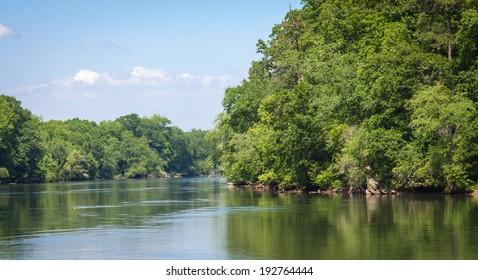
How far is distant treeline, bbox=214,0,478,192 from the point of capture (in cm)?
6041

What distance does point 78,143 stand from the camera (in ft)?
639

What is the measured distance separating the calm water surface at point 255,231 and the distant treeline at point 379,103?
15.7 ft

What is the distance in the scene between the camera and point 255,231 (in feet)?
126

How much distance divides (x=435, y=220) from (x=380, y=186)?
25901mm

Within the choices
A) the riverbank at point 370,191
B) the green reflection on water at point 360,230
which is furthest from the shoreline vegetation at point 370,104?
the green reflection on water at point 360,230

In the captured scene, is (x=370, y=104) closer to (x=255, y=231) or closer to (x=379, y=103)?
(x=379, y=103)

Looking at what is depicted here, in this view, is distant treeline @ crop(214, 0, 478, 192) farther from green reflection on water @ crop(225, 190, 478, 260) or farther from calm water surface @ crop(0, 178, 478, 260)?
green reflection on water @ crop(225, 190, 478, 260)

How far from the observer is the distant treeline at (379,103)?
60.4 m

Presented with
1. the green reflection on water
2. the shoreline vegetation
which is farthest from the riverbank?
the green reflection on water

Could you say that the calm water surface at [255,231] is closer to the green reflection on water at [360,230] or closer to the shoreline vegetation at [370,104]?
the green reflection on water at [360,230]

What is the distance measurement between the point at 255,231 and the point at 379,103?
29879 millimetres

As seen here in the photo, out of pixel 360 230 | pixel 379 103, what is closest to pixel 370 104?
pixel 379 103
